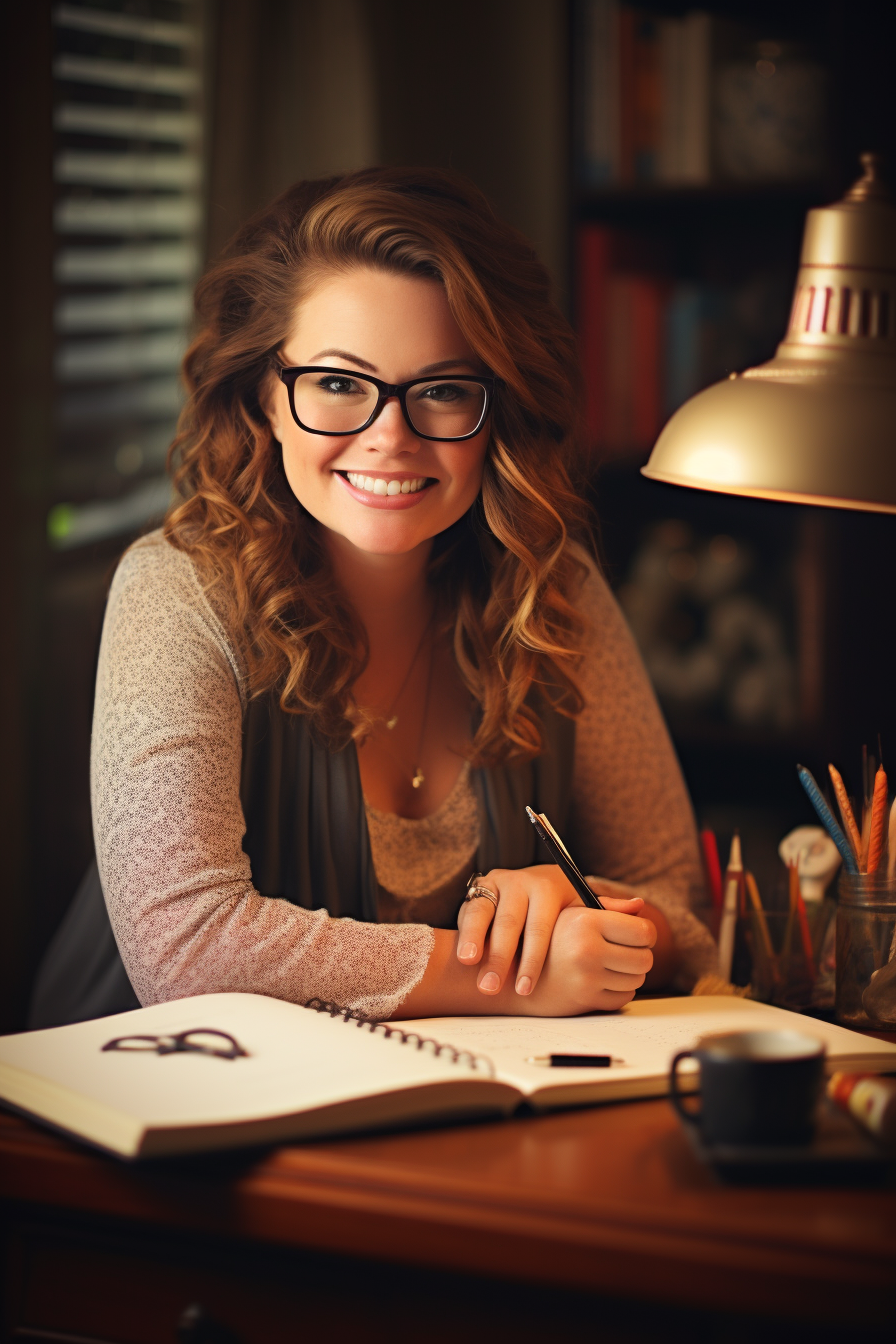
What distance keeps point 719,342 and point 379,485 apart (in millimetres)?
1251

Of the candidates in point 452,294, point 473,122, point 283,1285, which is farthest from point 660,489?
point 283,1285

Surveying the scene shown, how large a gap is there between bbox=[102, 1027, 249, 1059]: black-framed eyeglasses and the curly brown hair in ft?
1.45

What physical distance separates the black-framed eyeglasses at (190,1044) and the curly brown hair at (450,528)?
44 centimetres

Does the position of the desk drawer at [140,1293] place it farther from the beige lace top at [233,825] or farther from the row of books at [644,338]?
the row of books at [644,338]

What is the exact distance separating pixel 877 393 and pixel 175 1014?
678 mm

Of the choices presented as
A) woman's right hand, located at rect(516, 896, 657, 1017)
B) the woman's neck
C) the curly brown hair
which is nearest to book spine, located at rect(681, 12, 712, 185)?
the curly brown hair

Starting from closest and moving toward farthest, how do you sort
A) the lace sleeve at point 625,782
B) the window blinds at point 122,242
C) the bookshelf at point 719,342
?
the lace sleeve at point 625,782 < the window blinds at point 122,242 < the bookshelf at point 719,342

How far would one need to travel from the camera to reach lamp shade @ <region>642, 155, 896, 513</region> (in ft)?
2.96

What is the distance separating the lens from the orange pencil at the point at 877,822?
109 centimetres

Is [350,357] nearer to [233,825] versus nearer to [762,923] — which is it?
[233,825]

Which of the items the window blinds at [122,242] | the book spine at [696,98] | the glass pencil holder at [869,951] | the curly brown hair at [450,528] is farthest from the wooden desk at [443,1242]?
the book spine at [696,98]

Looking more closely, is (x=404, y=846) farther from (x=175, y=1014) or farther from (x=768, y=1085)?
(x=768, y=1085)

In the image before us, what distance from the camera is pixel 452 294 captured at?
4.12 ft

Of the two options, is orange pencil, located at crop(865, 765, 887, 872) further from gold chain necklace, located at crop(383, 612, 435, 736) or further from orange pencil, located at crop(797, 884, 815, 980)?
gold chain necklace, located at crop(383, 612, 435, 736)
